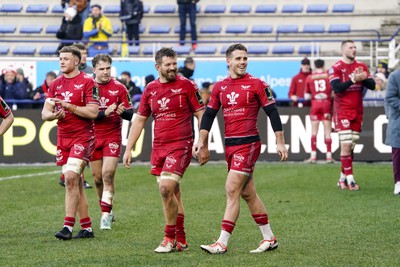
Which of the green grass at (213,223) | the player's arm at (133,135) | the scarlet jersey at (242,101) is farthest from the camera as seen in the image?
the player's arm at (133,135)

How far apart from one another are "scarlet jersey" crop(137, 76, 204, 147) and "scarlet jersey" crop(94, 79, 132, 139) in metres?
2.68

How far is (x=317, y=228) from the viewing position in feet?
41.4

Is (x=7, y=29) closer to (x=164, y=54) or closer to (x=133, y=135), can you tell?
(x=133, y=135)

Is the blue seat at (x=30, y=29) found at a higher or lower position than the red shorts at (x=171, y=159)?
higher

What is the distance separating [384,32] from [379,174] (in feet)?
43.3

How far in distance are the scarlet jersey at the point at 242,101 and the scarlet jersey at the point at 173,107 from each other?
1.32ft

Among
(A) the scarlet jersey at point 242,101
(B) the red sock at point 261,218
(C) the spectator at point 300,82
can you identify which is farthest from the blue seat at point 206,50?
(B) the red sock at point 261,218

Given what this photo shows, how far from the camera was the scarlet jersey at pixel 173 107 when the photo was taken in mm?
10891

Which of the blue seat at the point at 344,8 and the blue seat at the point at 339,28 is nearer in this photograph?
the blue seat at the point at 339,28

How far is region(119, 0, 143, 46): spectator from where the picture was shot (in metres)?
32.1

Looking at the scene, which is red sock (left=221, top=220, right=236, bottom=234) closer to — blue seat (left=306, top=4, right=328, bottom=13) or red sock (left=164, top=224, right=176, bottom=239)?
red sock (left=164, top=224, right=176, bottom=239)

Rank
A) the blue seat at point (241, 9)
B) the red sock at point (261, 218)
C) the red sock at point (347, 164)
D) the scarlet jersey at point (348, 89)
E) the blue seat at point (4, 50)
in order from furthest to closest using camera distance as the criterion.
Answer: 1. the blue seat at point (241, 9)
2. the blue seat at point (4, 50)
3. the red sock at point (347, 164)
4. the scarlet jersey at point (348, 89)
5. the red sock at point (261, 218)

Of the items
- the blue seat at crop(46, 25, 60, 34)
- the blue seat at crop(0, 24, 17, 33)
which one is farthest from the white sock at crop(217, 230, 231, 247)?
the blue seat at crop(0, 24, 17, 33)

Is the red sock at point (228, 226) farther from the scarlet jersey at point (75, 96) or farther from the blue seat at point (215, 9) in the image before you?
the blue seat at point (215, 9)
